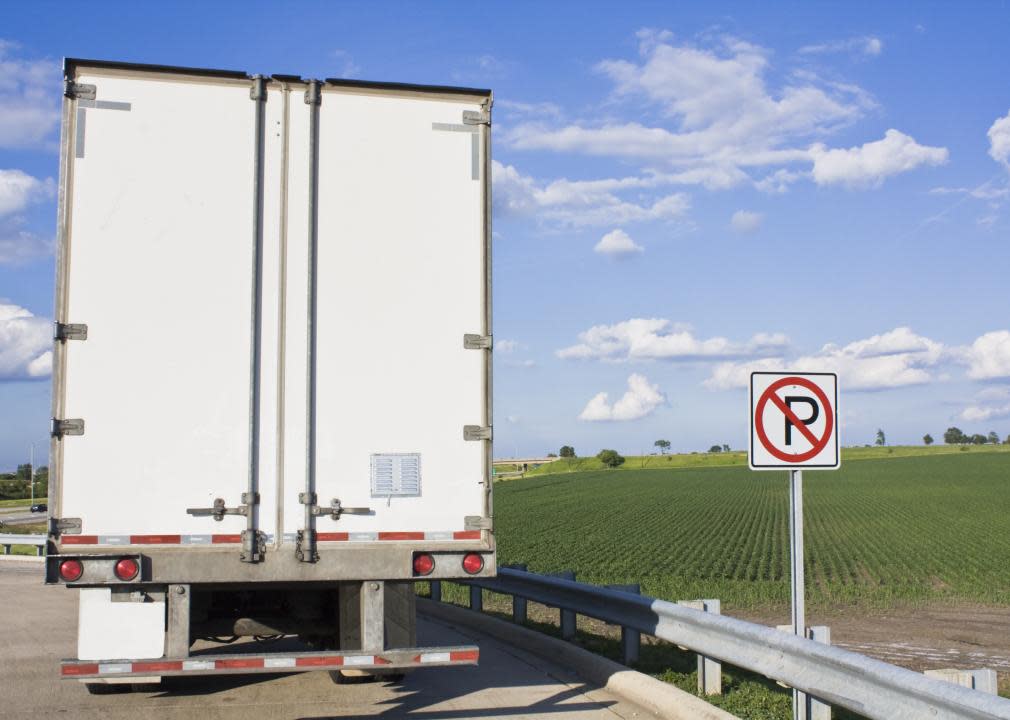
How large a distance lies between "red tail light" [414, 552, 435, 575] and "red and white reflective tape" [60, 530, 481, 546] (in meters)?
0.11

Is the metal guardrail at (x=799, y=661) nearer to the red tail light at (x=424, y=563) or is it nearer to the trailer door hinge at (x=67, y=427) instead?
the red tail light at (x=424, y=563)

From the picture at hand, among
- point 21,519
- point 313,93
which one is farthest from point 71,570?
point 21,519

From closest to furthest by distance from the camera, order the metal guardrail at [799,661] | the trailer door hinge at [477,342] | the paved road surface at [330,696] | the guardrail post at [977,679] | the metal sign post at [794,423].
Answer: the metal guardrail at [799,661], the guardrail post at [977,679], the metal sign post at [794,423], the trailer door hinge at [477,342], the paved road surface at [330,696]

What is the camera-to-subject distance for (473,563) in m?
7.98

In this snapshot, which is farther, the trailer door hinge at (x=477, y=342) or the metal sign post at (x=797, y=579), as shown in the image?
the trailer door hinge at (x=477, y=342)

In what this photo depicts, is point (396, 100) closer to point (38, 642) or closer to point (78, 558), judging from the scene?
point (78, 558)

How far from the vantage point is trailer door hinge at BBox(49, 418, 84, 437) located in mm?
7531

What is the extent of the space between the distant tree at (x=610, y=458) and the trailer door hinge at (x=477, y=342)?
462ft

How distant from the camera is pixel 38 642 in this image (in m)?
12.3

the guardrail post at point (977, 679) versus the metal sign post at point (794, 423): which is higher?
the metal sign post at point (794, 423)

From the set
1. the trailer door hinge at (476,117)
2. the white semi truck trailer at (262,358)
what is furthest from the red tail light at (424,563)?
the trailer door hinge at (476,117)

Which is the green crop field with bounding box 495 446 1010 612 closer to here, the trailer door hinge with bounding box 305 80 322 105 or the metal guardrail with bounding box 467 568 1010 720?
the metal guardrail with bounding box 467 568 1010 720

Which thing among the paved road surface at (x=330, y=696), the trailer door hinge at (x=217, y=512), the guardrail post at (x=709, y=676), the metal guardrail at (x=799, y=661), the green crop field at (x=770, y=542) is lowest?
the green crop field at (x=770, y=542)

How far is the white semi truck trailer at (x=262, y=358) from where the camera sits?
760cm
